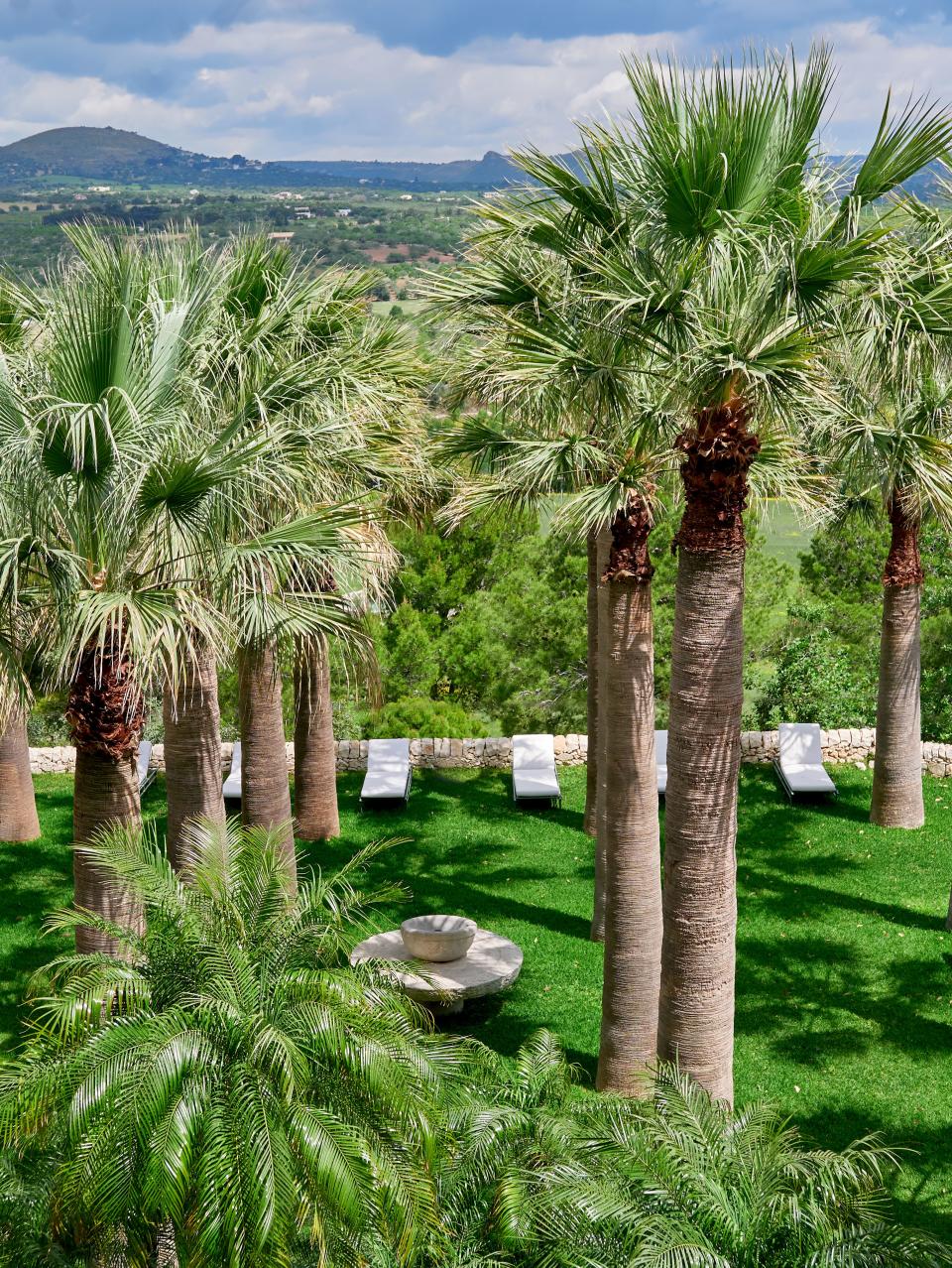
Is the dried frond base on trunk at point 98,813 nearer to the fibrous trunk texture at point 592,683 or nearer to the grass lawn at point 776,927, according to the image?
the grass lawn at point 776,927

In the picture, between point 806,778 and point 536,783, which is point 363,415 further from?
point 806,778

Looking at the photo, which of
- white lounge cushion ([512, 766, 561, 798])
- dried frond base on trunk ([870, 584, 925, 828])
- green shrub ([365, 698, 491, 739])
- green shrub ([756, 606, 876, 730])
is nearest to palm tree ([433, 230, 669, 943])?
white lounge cushion ([512, 766, 561, 798])

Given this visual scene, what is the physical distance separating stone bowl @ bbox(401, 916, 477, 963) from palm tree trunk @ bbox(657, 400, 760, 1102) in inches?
136

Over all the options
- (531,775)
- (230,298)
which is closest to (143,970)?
(230,298)

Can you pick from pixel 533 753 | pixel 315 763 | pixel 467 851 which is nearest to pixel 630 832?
pixel 467 851

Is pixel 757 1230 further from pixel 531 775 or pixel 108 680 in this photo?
pixel 531 775

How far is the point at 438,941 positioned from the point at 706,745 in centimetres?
442

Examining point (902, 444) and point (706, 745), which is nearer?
point (706, 745)

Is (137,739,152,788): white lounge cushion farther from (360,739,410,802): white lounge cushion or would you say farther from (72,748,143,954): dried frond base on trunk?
(72,748,143,954): dried frond base on trunk

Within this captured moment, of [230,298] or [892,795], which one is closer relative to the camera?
[230,298]

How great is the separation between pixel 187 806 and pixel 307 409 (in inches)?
140

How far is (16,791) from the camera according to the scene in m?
14.4

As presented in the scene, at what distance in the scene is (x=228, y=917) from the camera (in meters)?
6.05

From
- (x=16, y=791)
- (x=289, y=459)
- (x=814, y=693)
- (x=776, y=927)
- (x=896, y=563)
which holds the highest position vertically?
(x=289, y=459)
